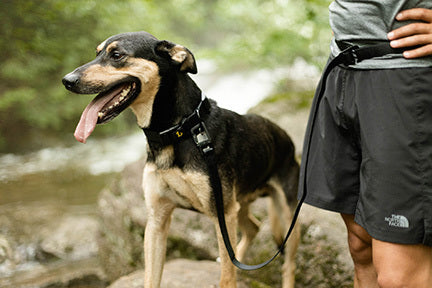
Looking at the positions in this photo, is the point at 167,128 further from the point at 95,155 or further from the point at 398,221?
the point at 95,155

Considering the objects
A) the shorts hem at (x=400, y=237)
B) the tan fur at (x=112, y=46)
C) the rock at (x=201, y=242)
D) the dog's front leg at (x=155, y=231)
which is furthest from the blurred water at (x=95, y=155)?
the shorts hem at (x=400, y=237)

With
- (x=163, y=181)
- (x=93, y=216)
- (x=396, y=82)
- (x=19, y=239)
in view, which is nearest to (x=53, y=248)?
(x=19, y=239)

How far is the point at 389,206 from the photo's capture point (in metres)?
1.97

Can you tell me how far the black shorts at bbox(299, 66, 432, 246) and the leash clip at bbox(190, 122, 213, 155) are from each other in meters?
0.98

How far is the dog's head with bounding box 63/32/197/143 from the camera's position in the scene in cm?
266

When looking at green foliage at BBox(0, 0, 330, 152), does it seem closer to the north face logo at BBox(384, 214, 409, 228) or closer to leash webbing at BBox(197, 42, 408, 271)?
leash webbing at BBox(197, 42, 408, 271)

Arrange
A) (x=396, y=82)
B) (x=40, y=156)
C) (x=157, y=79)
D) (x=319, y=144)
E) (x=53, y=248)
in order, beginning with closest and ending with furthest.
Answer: (x=396, y=82), (x=319, y=144), (x=157, y=79), (x=53, y=248), (x=40, y=156)

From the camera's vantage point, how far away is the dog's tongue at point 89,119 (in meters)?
2.62

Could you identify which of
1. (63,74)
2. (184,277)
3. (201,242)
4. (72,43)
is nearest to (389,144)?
(184,277)

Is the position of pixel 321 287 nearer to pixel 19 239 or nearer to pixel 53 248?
pixel 53 248

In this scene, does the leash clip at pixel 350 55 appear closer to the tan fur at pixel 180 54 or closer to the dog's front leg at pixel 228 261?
the tan fur at pixel 180 54

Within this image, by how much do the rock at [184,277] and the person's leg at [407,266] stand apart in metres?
2.20

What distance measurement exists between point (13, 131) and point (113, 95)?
1001 centimetres

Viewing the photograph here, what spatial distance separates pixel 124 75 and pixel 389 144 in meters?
1.67
